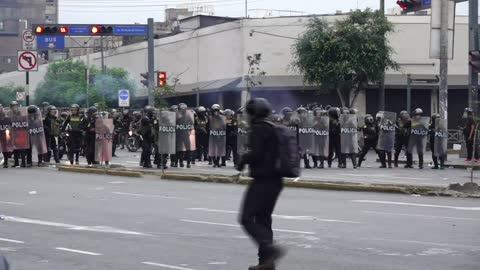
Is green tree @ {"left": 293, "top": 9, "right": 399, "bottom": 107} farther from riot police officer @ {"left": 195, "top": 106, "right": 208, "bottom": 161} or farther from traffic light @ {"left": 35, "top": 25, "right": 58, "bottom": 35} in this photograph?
riot police officer @ {"left": 195, "top": 106, "right": 208, "bottom": 161}

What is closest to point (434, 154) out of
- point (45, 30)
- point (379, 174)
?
point (379, 174)

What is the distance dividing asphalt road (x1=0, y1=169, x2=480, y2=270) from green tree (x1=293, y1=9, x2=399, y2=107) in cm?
2852

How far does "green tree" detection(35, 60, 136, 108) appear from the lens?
219ft

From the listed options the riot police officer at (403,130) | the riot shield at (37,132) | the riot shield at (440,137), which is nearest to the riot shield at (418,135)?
the riot police officer at (403,130)

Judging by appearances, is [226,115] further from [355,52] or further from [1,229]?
[355,52]

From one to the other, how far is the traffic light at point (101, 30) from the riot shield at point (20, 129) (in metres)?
11.0

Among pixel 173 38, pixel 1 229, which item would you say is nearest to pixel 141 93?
pixel 173 38

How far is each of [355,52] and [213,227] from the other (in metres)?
35.7

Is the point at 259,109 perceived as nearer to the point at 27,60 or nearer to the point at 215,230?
the point at 215,230

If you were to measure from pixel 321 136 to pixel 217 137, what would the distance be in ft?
10.6

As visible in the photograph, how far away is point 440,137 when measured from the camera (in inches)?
1106

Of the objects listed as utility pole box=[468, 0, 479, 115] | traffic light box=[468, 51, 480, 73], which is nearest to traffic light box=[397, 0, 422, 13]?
utility pole box=[468, 0, 479, 115]

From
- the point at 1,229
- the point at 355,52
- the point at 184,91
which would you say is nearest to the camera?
the point at 1,229

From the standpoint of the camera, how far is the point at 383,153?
28.9 meters
